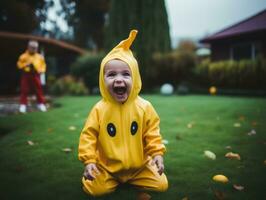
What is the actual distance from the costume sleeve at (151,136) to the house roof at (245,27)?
44.2 feet

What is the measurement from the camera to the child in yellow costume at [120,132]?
2.54 m

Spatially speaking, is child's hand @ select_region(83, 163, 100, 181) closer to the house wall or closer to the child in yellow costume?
the child in yellow costume

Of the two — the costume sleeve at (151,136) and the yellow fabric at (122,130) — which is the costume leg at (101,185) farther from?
the costume sleeve at (151,136)

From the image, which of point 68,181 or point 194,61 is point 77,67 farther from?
point 68,181

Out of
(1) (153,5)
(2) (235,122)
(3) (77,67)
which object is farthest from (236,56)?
(2) (235,122)

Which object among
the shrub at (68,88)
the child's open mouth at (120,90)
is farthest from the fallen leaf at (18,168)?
the shrub at (68,88)

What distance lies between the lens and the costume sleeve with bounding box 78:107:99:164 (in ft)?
8.08

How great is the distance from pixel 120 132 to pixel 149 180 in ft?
1.70

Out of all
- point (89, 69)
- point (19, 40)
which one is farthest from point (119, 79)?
point (89, 69)

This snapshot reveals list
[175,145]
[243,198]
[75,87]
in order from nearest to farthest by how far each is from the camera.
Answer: [243,198], [175,145], [75,87]

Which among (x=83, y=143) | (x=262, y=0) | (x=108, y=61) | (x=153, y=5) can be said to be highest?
(x=153, y=5)

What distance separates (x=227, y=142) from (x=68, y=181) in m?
2.56

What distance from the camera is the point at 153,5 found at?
18.5 metres

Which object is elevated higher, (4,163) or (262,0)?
(262,0)
